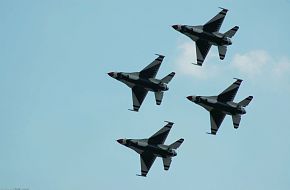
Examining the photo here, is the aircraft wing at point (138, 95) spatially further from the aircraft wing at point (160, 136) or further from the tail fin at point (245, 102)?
the tail fin at point (245, 102)

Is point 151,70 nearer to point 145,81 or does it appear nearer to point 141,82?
point 145,81

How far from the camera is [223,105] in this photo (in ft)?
494

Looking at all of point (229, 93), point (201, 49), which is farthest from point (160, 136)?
point (201, 49)

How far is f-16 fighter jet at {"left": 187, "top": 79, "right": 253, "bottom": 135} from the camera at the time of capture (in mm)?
149625

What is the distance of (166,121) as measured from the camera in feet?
507

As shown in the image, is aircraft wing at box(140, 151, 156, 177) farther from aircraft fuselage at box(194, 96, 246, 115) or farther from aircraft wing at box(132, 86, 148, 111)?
aircraft fuselage at box(194, 96, 246, 115)

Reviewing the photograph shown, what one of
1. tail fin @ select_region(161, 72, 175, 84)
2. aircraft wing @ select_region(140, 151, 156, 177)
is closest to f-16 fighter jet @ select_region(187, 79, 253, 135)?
tail fin @ select_region(161, 72, 175, 84)

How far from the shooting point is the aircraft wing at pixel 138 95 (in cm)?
15638

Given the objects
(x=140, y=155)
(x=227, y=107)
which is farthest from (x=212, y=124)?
(x=140, y=155)

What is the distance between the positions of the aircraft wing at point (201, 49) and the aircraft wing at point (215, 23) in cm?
368

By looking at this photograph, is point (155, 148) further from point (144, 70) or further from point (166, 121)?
point (144, 70)

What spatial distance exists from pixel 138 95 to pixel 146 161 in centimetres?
1453

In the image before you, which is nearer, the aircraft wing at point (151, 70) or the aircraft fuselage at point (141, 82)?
the aircraft fuselage at point (141, 82)

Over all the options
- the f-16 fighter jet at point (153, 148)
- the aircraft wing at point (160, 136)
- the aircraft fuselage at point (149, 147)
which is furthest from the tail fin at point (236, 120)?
the aircraft wing at point (160, 136)
